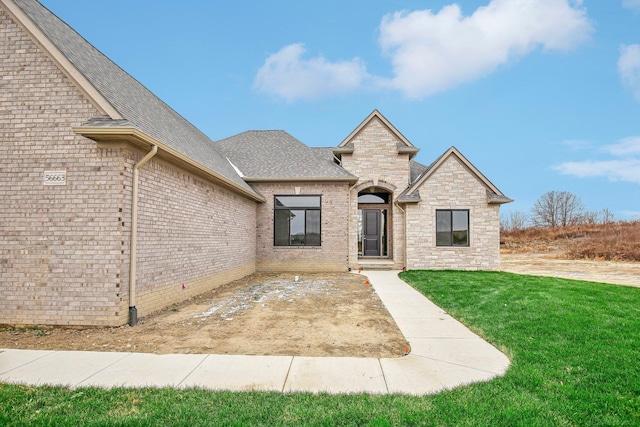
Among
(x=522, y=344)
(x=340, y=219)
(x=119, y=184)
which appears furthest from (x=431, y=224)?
(x=119, y=184)

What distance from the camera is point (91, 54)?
24.2 ft

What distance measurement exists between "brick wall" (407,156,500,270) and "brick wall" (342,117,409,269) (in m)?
0.71

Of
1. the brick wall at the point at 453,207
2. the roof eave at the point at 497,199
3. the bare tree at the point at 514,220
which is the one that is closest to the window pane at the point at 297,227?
the brick wall at the point at 453,207

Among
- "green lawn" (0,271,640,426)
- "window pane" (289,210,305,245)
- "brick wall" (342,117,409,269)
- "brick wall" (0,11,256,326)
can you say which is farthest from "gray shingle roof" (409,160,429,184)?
"brick wall" (0,11,256,326)

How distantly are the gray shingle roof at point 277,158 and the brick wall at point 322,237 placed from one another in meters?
0.53

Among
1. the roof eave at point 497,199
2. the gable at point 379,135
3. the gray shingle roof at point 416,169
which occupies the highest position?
the gable at point 379,135

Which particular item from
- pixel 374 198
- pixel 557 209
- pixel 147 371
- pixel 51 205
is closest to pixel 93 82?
pixel 51 205

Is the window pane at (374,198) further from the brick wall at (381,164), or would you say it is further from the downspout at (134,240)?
the downspout at (134,240)

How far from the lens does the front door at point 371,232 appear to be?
1677 centimetres

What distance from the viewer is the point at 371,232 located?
17.0m

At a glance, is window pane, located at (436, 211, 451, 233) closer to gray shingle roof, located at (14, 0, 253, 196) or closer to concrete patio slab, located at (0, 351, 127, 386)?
gray shingle roof, located at (14, 0, 253, 196)

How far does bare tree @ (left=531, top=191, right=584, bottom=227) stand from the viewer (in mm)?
39953

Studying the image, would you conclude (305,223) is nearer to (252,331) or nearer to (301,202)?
(301,202)

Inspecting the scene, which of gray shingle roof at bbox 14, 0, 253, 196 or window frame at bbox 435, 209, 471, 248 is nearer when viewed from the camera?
gray shingle roof at bbox 14, 0, 253, 196
